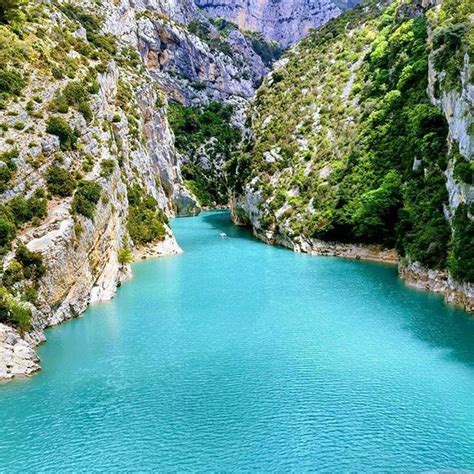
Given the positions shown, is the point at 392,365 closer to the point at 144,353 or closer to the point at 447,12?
the point at 144,353

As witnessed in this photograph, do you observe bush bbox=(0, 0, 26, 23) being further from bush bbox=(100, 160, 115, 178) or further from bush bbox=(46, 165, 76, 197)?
bush bbox=(46, 165, 76, 197)

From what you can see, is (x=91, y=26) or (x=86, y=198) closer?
(x=86, y=198)

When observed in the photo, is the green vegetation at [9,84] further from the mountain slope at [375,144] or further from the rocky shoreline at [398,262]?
the rocky shoreline at [398,262]

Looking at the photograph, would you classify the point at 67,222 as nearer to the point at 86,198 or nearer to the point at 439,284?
the point at 86,198

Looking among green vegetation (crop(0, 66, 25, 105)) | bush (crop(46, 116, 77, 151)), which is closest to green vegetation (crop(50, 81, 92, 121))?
bush (crop(46, 116, 77, 151))

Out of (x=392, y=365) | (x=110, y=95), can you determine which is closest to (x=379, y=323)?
(x=392, y=365)

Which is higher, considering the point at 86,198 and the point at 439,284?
the point at 86,198

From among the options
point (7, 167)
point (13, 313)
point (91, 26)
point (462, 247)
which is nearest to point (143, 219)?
point (7, 167)

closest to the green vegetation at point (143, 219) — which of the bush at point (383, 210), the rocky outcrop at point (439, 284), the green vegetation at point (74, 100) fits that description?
the green vegetation at point (74, 100)
